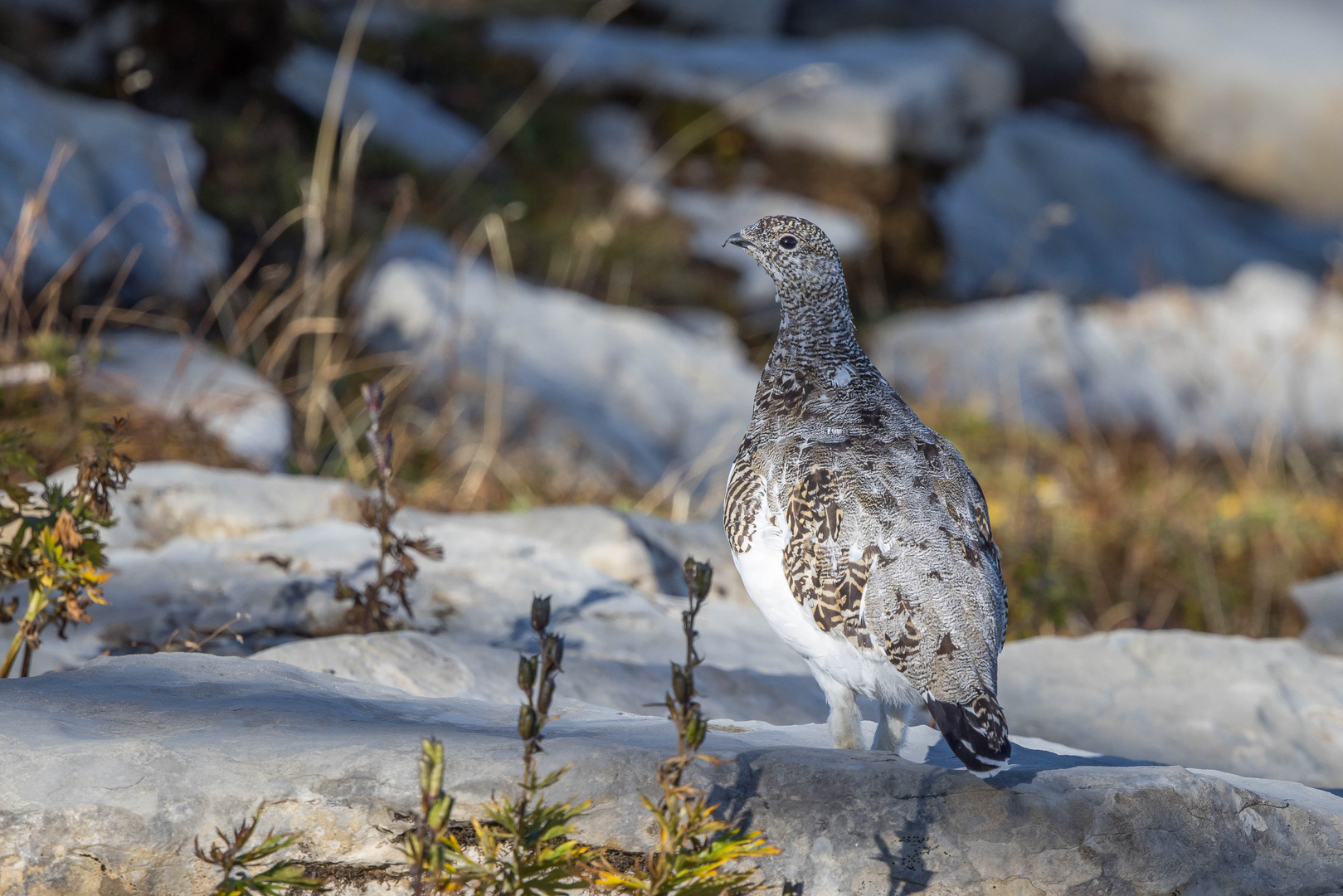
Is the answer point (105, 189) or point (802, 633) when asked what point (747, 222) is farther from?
point (802, 633)

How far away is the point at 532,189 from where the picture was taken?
1038cm

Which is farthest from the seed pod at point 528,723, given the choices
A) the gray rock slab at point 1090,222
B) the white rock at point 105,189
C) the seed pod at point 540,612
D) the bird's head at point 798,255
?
the gray rock slab at point 1090,222

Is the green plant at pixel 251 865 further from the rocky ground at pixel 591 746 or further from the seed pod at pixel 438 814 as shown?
the seed pod at pixel 438 814

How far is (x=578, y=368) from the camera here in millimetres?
7641

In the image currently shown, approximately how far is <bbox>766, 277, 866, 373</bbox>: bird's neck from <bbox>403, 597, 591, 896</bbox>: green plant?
4.22 ft

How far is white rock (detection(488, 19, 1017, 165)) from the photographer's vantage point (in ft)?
37.1

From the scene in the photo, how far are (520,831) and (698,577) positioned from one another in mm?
490

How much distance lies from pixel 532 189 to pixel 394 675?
7810mm

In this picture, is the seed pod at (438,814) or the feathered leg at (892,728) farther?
the feathered leg at (892,728)

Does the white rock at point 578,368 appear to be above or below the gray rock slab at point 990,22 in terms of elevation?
below

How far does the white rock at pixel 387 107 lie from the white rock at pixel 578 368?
1873 mm

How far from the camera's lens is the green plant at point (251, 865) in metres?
1.90

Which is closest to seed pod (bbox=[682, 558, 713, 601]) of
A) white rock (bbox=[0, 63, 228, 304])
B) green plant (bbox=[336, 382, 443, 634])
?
green plant (bbox=[336, 382, 443, 634])

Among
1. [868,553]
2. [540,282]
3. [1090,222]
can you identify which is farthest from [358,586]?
[1090,222]
